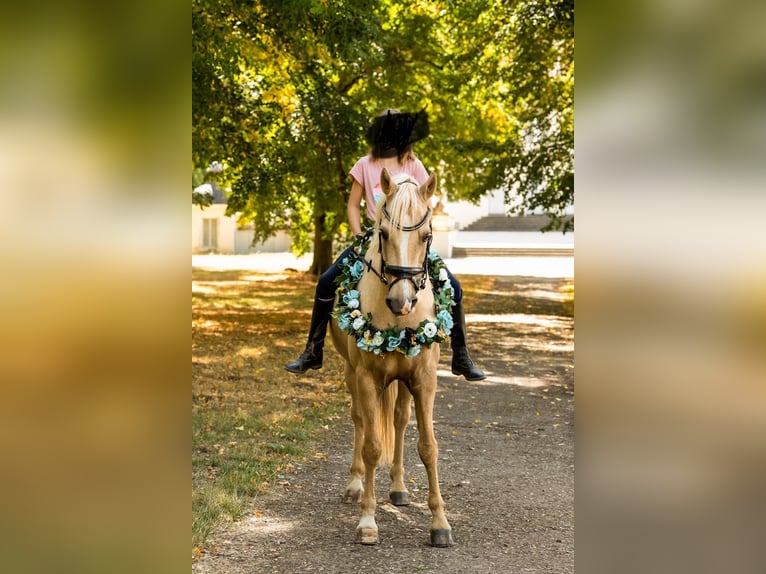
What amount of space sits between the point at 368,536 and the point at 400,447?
1.08 m

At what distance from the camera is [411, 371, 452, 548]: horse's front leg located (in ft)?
18.4

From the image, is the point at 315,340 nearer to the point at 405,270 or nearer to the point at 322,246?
the point at 405,270

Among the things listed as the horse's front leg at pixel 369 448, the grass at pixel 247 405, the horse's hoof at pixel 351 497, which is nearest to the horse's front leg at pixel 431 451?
the horse's front leg at pixel 369 448

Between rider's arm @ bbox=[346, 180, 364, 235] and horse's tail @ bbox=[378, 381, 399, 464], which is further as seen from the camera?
rider's arm @ bbox=[346, 180, 364, 235]

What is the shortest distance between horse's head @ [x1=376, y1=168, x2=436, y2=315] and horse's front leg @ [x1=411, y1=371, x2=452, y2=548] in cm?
80

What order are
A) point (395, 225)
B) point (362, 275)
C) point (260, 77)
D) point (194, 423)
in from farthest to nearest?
point (260, 77), point (194, 423), point (362, 275), point (395, 225)

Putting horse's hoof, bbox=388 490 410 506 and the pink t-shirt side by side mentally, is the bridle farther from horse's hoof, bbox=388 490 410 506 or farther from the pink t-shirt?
horse's hoof, bbox=388 490 410 506

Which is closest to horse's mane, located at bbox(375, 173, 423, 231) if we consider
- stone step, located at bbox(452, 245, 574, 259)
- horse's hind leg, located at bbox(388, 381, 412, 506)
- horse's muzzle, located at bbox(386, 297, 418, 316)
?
horse's muzzle, located at bbox(386, 297, 418, 316)
